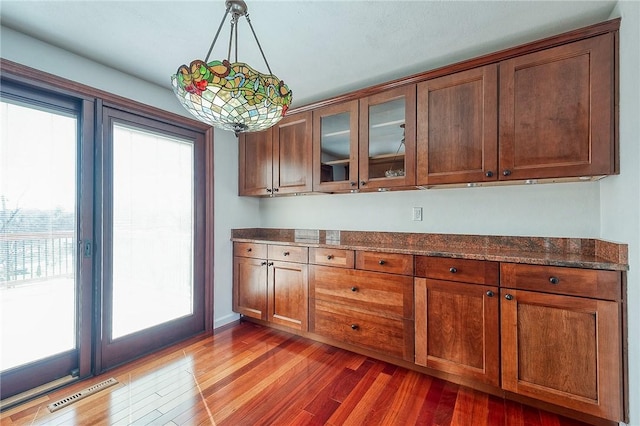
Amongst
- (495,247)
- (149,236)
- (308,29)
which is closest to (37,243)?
(149,236)

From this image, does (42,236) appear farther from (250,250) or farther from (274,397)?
(274,397)

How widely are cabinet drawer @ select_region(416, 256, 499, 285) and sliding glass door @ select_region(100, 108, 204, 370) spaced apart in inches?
86.5

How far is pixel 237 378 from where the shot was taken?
6.79 feet

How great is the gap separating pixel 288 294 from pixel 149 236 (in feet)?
4.54

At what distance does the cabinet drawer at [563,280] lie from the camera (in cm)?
151

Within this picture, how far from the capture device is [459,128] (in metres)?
2.07

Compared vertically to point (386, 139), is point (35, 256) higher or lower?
lower

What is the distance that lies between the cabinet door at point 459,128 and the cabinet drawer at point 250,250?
1.67 meters

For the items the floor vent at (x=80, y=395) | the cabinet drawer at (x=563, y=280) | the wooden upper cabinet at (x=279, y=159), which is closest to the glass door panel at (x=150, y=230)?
the floor vent at (x=80, y=395)

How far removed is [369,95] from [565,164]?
149 centimetres

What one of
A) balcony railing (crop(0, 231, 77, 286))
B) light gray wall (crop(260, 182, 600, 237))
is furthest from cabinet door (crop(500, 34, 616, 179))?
balcony railing (crop(0, 231, 77, 286))

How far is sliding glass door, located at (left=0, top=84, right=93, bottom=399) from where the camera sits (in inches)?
73.4

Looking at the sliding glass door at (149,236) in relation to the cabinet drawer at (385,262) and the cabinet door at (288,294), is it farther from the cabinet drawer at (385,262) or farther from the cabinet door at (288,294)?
the cabinet drawer at (385,262)

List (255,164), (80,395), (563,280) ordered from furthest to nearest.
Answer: (255,164) < (80,395) < (563,280)
